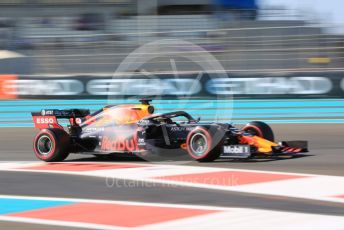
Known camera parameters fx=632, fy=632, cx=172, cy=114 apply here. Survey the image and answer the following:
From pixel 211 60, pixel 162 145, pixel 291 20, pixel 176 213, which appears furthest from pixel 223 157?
pixel 291 20

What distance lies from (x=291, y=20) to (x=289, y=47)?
0.98 meters

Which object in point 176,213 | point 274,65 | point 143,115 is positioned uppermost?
Answer: point 274,65

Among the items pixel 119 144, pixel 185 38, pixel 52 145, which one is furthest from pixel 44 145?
pixel 185 38

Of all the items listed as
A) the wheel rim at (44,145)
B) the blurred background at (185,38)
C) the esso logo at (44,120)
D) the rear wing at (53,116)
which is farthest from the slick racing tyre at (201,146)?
the blurred background at (185,38)

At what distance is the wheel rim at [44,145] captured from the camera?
9.27m

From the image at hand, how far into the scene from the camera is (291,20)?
1736 cm

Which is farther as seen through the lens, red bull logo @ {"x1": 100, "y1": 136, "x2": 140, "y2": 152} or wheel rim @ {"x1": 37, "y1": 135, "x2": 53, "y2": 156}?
wheel rim @ {"x1": 37, "y1": 135, "x2": 53, "y2": 156}

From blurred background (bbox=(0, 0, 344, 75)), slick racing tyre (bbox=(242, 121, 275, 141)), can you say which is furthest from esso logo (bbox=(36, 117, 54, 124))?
blurred background (bbox=(0, 0, 344, 75))

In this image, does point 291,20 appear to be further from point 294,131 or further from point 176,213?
point 176,213

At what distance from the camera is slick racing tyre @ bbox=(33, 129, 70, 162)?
9.11 m

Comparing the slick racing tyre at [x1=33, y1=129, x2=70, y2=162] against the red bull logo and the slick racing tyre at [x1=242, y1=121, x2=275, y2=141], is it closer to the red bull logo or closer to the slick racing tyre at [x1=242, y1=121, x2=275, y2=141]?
the red bull logo

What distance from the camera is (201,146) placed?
8.48 meters

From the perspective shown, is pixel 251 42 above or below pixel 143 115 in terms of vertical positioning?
above

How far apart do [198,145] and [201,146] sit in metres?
0.04
